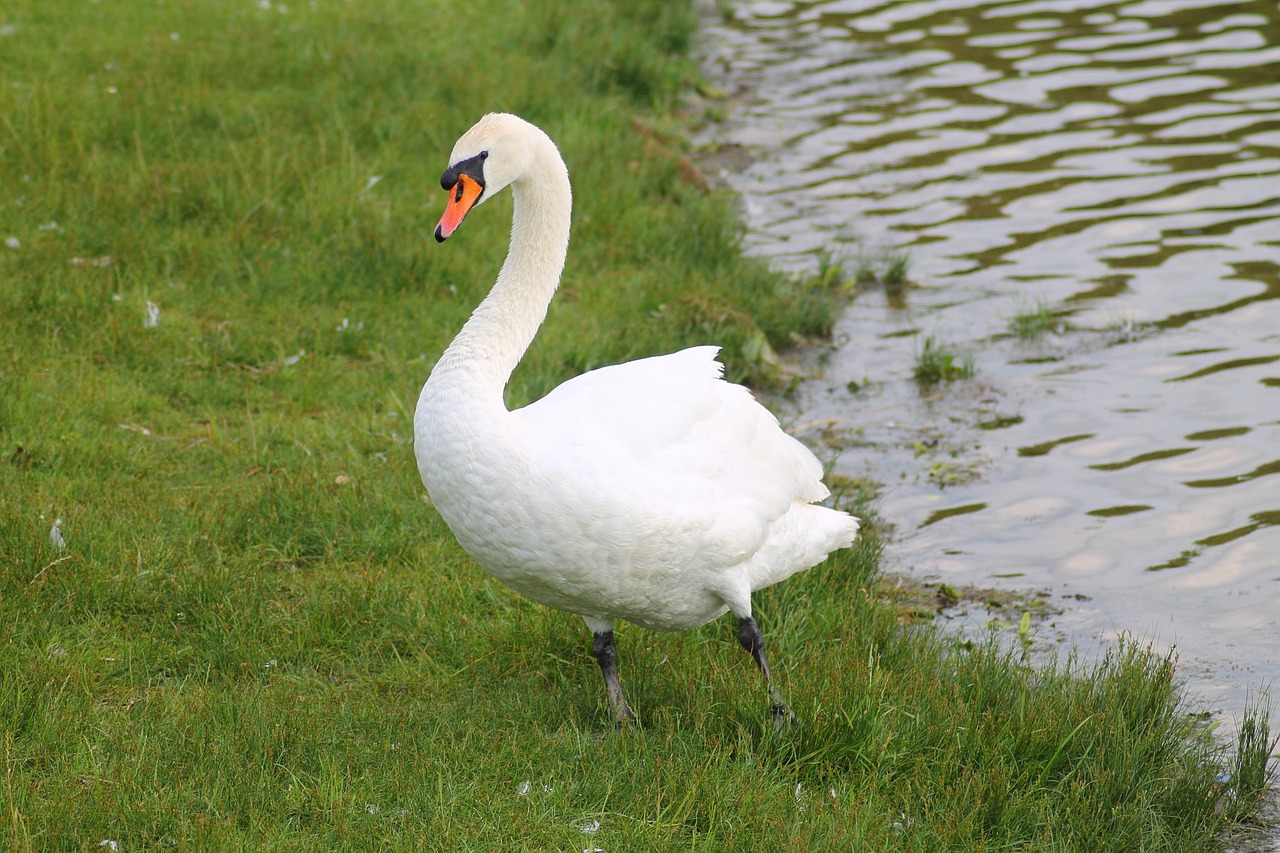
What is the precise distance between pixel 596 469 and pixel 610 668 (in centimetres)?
90

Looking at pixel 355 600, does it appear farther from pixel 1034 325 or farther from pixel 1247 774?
pixel 1034 325

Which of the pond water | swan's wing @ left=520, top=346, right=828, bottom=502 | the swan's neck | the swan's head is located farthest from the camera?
the pond water

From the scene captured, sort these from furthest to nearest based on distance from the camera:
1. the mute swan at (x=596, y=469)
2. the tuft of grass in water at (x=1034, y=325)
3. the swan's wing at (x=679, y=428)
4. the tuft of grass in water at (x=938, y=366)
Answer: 1. the tuft of grass in water at (x=1034, y=325)
2. the tuft of grass in water at (x=938, y=366)
3. the swan's wing at (x=679, y=428)
4. the mute swan at (x=596, y=469)

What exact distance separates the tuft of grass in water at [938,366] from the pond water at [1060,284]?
0.09 m

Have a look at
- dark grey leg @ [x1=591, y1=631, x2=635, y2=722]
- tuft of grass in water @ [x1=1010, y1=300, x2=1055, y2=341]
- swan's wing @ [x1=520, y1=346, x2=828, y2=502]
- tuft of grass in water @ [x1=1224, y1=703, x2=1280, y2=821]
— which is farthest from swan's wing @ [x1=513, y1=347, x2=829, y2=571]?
tuft of grass in water @ [x1=1010, y1=300, x2=1055, y2=341]

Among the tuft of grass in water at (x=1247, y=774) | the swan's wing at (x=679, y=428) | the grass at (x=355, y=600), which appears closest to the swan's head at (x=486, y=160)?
the swan's wing at (x=679, y=428)

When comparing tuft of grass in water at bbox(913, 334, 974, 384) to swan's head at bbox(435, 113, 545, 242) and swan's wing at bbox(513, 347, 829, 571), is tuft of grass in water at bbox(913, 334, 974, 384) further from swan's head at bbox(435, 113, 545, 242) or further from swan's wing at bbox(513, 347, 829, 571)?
swan's head at bbox(435, 113, 545, 242)

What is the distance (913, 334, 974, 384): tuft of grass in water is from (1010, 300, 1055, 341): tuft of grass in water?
44 centimetres

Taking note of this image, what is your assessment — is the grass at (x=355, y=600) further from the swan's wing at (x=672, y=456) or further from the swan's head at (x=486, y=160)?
the swan's head at (x=486, y=160)

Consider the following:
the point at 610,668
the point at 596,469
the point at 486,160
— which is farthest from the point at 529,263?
the point at 610,668

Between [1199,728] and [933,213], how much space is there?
5491 mm

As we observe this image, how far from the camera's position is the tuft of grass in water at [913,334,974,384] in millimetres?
7598

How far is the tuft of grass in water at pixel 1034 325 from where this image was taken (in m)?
7.92

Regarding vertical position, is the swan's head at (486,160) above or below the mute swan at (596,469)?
above
